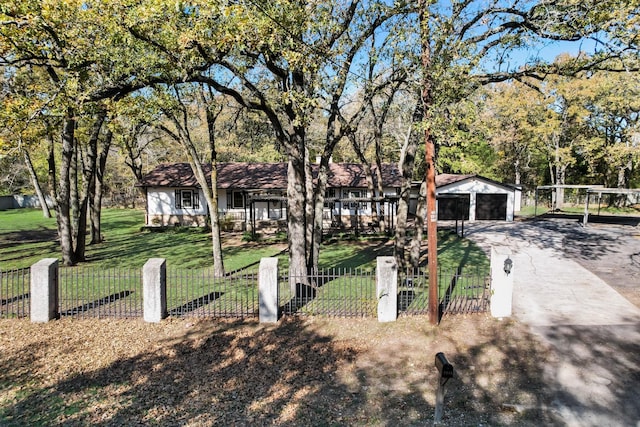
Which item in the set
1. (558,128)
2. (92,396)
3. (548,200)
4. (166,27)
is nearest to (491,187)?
(558,128)

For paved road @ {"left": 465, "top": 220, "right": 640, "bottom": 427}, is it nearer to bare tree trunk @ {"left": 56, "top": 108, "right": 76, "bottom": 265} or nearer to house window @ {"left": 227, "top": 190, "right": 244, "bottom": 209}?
bare tree trunk @ {"left": 56, "top": 108, "right": 76, "bottom": 265}

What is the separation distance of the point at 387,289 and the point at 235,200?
21318 mm

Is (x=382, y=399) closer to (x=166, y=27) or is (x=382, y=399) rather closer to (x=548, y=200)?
(x=166, y=27)

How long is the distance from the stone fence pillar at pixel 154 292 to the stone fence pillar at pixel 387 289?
476cm

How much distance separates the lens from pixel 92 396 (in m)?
5.98

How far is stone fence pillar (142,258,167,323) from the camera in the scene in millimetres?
8695

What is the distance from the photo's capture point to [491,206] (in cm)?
3039

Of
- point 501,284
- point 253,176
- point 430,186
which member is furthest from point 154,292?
point 253,176

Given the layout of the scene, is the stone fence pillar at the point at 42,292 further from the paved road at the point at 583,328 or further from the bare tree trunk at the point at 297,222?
the paved road at the point at 583,328

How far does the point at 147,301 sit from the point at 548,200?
4916cm

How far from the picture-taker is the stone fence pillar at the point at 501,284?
28.2 ft

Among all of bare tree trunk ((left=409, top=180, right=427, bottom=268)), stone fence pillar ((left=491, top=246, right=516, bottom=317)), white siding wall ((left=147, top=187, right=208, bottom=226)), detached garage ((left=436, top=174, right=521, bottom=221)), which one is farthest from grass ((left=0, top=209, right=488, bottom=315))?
detached garage ((left=436, top=174, right=521, bottom=221))

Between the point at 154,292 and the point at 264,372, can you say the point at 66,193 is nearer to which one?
the point at 154,292

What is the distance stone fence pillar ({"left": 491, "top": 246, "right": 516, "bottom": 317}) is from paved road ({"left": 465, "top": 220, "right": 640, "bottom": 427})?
1.39 feet
